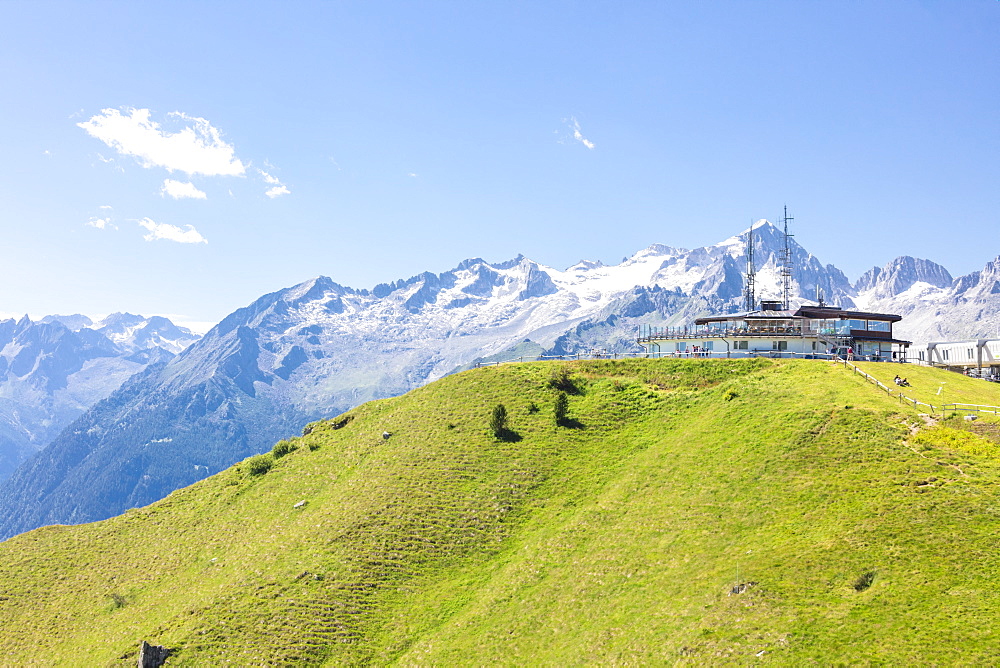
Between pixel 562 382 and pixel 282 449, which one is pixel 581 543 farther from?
pixel 282 449

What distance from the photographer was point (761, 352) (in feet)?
277

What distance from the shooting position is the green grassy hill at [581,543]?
109ft

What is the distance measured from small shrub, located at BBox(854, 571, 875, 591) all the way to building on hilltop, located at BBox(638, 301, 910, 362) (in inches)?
1981

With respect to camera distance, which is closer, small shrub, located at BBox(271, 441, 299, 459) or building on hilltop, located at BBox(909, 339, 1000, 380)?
small shrub, located at BBox(271, 441, 299, 459)

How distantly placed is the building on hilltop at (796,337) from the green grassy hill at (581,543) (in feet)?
40.2

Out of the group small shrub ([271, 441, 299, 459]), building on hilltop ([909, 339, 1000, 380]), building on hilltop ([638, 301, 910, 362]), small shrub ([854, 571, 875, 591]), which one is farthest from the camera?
building on hilltop ([909, 339, 1000, 380])

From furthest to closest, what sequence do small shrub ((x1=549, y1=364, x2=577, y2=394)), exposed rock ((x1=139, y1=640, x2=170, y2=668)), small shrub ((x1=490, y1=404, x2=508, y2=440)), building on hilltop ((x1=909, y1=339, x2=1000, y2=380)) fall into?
1. building on hilltop ((x1=909, y1=339, x2=1000, y2=380))
2. small shrub ((x1=549, y1=364, x2=577, y2=394))
3. small shrub ((x1=490, y1=404, x2=508, y2=440))
4. exposed rock ((x1=139, y1=640, x2=170, y2=668))

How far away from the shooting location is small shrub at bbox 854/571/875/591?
33062mm

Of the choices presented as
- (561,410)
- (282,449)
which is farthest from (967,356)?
(282,449)

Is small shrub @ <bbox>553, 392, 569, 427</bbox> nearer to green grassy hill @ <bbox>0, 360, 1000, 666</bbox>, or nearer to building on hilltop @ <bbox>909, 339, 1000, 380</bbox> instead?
green grassy hill @ <bbox>0, 360, 1000, 666</bbox>

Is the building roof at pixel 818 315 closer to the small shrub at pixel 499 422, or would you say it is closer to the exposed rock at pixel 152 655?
the small shrub at pixel 499 422

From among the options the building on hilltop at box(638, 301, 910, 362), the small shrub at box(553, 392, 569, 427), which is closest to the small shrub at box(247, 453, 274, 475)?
the small shrub at box(553, 392, 569, 427)

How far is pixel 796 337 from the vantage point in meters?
86.6

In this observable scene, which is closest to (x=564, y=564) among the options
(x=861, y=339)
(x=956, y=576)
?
(x=956, y=576)
